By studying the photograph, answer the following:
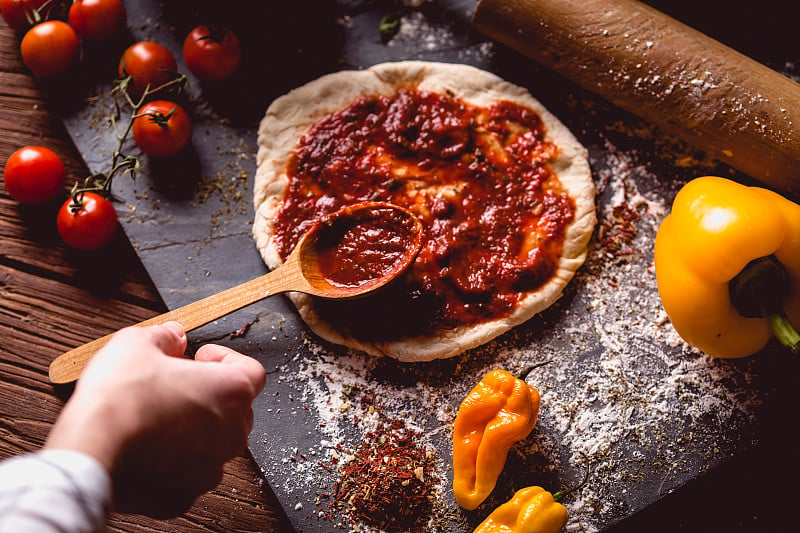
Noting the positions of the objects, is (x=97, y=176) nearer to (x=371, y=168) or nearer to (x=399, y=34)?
(x=371, y=168)

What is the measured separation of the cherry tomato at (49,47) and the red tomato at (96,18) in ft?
0.19

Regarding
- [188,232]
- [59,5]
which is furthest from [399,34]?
[59,5]

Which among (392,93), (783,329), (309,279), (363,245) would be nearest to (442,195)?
(363,245)

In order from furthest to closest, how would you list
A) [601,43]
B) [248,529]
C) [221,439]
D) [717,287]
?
[601,43] → [248,529] → [717,287] → [221,439]

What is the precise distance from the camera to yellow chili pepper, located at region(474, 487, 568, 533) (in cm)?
238

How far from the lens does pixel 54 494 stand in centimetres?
127

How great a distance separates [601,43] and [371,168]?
1.21 m

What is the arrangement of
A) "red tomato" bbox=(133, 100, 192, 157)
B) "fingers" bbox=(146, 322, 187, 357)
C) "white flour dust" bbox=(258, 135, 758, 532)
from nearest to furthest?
1. "fingers" bbox=(146, 322, 187, 357)
2. "white flour dust" bbox=(258, 135, 758, 532)
3. "red tomato" bbox=(133, 100, 192, 157)

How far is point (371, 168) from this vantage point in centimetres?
289

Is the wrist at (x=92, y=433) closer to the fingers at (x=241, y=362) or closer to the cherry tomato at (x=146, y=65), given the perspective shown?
the fingers at (x=241, y=362)

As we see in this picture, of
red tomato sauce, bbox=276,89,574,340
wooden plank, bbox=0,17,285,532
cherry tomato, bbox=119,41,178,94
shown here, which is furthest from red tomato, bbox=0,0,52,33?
red tomato sauce, bbox=276,89,574,340

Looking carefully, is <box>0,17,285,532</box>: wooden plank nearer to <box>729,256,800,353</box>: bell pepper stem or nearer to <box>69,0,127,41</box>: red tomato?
<box>69,0,127,41</box>: red tomato

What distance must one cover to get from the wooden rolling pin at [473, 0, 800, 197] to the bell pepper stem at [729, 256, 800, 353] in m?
0.52

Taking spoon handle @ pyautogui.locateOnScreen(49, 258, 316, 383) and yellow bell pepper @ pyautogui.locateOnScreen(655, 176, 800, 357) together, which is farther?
spoon handle @ pyautogui.locateOnScreen(49, 258, 316, 383)
